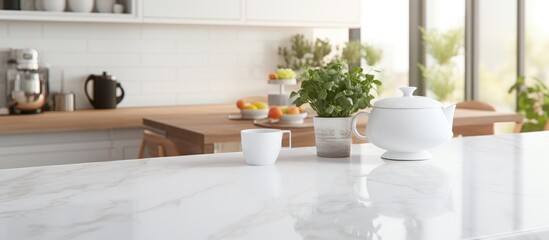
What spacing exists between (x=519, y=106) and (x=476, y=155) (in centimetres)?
297

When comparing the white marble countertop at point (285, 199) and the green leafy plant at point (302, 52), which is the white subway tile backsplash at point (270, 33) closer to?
the green leafy plant at point (302, 52)

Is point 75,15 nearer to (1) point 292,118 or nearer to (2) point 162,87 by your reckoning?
(2) point 162,87

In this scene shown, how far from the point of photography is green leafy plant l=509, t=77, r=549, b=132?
14.6ft

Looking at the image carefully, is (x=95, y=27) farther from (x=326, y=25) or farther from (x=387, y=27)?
(x=387, y=27)

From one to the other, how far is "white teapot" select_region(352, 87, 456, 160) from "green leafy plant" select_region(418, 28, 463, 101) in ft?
11.9

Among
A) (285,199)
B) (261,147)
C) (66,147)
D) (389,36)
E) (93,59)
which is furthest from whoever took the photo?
(389,36)

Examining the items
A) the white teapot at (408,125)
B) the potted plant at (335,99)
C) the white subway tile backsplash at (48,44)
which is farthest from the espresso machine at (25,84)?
the white teapot at (408,125)

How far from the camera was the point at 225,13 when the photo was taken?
15.3ft

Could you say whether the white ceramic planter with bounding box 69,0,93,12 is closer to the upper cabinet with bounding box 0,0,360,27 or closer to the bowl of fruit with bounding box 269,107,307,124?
the upper cabinet with bounding box 0,0,360,27

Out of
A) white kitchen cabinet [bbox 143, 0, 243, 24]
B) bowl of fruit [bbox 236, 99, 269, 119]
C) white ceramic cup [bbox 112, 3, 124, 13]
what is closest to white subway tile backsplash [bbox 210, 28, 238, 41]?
white kitchen cabinet [bbox 143, 0, 243, 24]

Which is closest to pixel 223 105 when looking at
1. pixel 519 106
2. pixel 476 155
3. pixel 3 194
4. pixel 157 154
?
pixel 157 154

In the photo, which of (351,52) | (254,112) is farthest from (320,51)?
(254,112)

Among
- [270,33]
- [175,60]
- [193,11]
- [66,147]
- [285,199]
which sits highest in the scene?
[193,11]

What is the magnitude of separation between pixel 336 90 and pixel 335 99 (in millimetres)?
24
